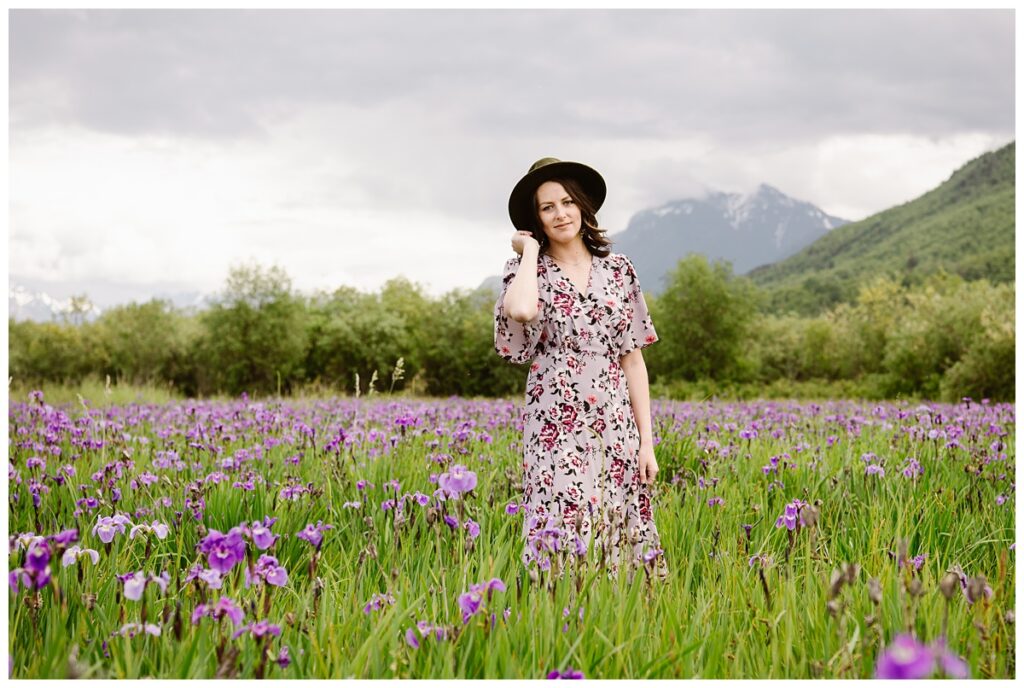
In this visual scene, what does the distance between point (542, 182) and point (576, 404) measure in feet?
3.57

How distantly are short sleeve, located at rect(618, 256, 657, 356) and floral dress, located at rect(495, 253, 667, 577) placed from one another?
13mm

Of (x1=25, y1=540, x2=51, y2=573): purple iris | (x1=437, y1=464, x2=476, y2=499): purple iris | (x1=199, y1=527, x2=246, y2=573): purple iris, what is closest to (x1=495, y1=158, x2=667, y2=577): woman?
(x1=437, y1=464, x2=476, y2=499): purple iris

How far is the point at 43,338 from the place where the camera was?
37594mm

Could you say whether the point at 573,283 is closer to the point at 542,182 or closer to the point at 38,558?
the point at 542,182

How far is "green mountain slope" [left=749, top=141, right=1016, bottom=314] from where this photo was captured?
70000 millimetres

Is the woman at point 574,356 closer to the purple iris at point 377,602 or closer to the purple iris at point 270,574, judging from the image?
the purple iris at point 377,602

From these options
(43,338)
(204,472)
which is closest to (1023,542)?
(204,472)

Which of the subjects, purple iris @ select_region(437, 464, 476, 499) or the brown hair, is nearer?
purple iris @ select_region(437, 464, 476, 499)

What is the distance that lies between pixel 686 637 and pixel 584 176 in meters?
2.29

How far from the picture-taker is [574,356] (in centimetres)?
342

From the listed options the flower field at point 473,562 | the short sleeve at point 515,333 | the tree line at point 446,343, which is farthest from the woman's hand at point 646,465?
the tree line at point 446,343

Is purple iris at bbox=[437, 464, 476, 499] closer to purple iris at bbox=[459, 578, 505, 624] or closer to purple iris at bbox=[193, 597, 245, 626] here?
purple iris at bbox=[459, 578, 505, 624]

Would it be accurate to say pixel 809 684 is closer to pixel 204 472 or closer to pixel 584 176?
pixel 584 176

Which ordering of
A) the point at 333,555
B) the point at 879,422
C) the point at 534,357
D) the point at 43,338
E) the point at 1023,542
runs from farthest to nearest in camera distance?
the point at 43,338
the point at 879,422
the point at 534,357
the point at 333,555
the point at 1023,542
